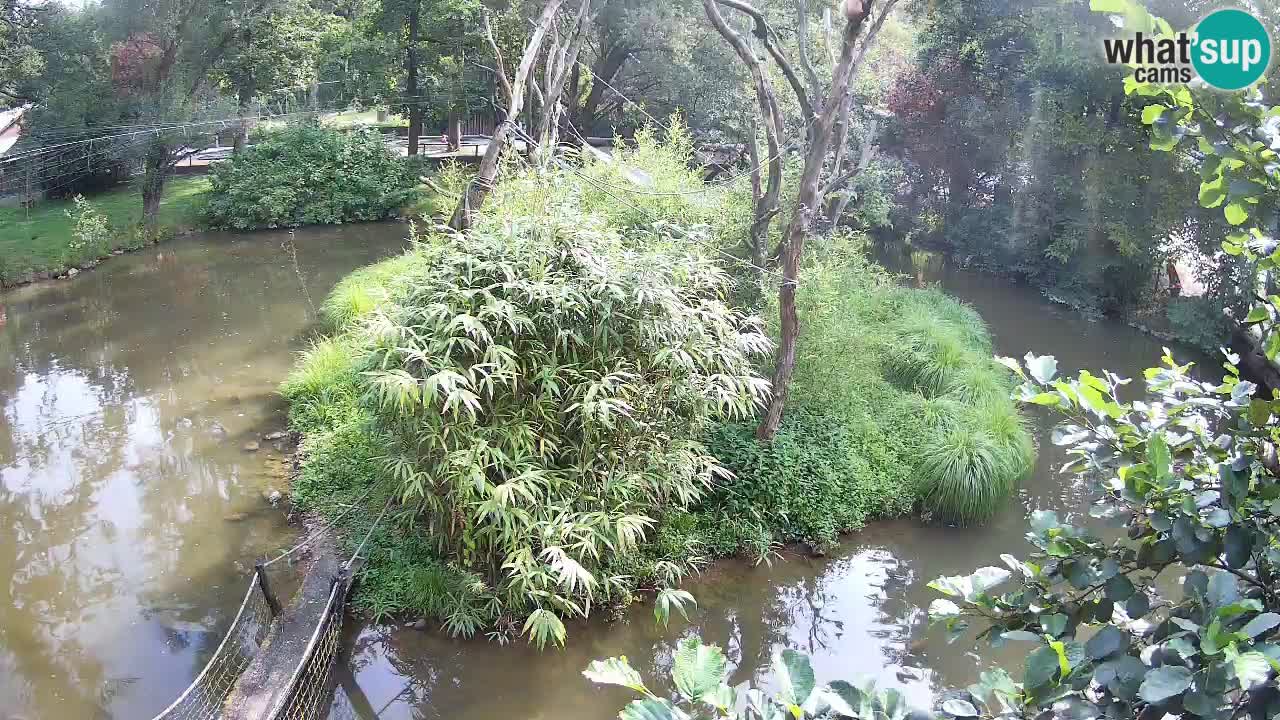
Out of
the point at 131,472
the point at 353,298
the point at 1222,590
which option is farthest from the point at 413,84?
the point at 1222,590

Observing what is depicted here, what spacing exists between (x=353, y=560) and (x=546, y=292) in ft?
5.93

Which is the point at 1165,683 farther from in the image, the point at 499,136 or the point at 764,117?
the point at 499,136

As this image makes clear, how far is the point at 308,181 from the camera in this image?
13867 mm

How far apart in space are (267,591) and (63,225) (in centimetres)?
999

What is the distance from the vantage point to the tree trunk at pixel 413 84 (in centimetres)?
1455

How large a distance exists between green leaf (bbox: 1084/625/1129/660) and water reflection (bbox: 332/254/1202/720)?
318 centimetres

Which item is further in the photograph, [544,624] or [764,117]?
[764,117]

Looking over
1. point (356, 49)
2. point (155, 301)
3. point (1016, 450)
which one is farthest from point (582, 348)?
point (356, 49)

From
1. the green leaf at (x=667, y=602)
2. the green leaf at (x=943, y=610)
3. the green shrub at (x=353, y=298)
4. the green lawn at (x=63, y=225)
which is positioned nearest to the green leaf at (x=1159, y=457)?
the green leaf at (x=943, y=610)

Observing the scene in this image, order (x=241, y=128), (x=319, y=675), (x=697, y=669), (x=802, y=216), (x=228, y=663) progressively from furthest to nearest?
1. (x=241, y=128)
2. (x=802, y=216)
3. (x=228, y=663)
4. (x=319, y=675)
5. (x=697, y=669)

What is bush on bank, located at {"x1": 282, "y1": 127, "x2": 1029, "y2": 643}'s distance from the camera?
13.5 feet

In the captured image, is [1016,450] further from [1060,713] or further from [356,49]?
[356,49]

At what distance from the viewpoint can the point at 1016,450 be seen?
233 inches

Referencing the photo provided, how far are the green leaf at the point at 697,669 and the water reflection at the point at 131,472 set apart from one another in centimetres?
394
